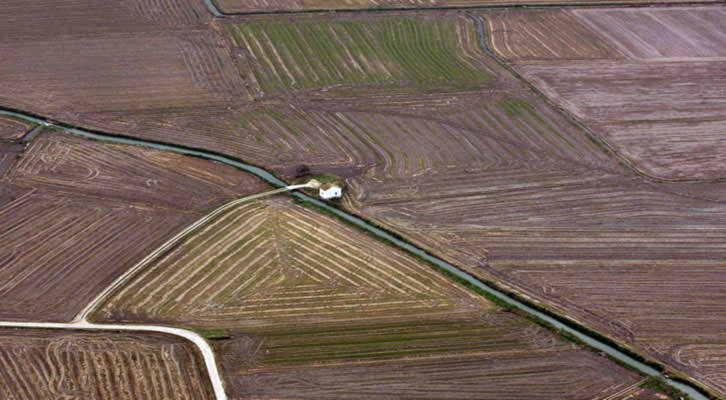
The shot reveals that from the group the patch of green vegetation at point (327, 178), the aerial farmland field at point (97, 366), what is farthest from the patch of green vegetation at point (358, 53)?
the aerial farmland field at point (97, 366)

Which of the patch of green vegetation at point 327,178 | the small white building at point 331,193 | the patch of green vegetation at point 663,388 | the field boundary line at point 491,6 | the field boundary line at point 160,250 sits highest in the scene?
the field boundary line at point 491,6

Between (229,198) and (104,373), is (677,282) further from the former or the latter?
(104,373)

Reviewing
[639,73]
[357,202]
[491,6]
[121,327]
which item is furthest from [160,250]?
[491,6]

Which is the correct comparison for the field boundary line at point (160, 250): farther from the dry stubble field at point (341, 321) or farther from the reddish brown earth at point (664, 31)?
the reddish brown earth at point (664, 31)

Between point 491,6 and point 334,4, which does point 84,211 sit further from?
point 491,6

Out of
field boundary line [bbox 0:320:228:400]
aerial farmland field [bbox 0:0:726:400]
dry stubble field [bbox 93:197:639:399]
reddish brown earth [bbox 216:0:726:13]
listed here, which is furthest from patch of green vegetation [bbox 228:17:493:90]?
field boundary line [bbox 0:320:228:400]

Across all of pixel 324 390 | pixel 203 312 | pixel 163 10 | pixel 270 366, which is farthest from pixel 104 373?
pixel 163 10
